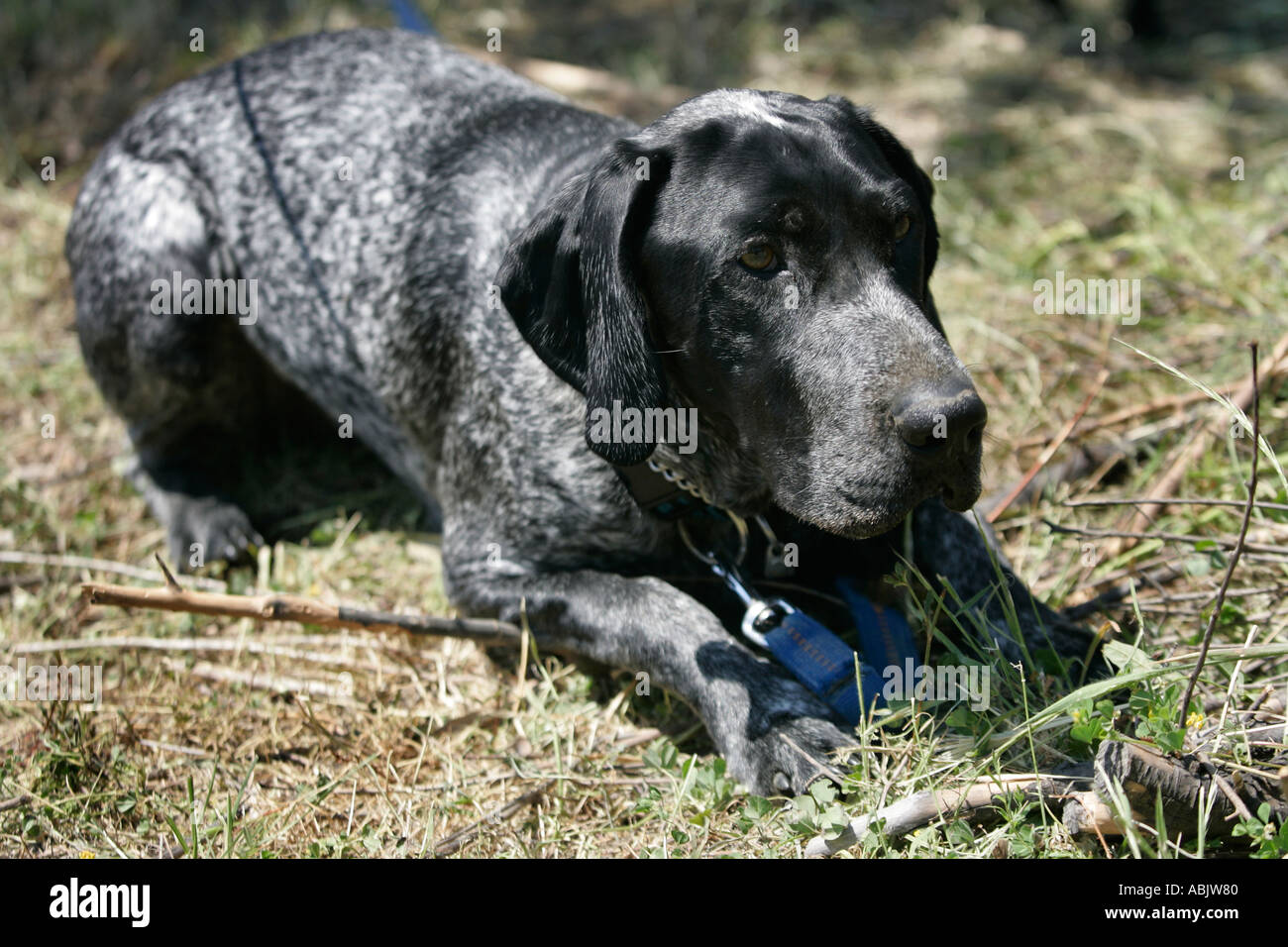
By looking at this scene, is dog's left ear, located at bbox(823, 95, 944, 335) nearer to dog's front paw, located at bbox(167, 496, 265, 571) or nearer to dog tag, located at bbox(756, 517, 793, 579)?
dog tag, located at bbox(756, 517, 793, 579)

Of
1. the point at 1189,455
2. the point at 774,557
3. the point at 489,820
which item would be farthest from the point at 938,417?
the point at 1189,455

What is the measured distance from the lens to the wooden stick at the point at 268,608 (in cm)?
313

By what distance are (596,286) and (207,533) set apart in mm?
2201

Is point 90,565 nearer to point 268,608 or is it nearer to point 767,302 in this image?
point 268,608

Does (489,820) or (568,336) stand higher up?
(568,336)

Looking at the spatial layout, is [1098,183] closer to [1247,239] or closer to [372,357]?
[1247,239]

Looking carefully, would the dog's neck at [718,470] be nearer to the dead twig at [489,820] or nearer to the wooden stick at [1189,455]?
the dead twig at [489,820]

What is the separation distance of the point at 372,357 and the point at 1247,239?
352 centimetres

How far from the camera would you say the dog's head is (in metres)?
2.78

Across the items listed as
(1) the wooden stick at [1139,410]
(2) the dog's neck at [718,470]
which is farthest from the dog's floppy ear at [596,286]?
(1) the wooden stick at [1139,410]

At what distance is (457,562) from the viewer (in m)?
3.88

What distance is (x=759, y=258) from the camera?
292 cm

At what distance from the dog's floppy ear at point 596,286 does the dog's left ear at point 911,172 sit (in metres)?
0.64

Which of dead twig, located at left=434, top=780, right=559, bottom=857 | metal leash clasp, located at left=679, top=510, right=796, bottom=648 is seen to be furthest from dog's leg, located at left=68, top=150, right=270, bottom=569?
metal leash clasp, located at left=679, top=510, right=796, bottom=648
